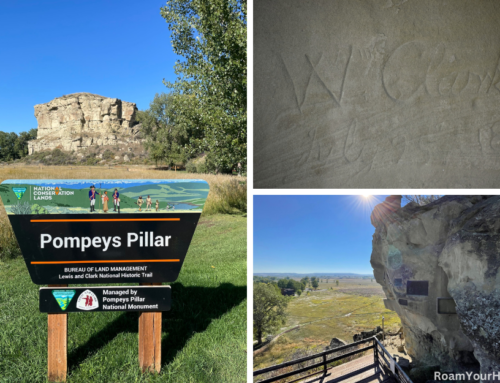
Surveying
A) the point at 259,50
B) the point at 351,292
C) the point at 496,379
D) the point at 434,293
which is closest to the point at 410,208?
the point at 434,293

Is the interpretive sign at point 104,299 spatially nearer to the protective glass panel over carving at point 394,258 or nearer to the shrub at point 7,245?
the protective glass panel over carving at point 394,258

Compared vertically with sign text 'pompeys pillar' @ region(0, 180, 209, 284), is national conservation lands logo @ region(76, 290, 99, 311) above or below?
below

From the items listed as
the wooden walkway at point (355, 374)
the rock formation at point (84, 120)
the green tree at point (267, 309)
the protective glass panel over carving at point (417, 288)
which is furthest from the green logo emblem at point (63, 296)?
the rock formation at point (84, 120)

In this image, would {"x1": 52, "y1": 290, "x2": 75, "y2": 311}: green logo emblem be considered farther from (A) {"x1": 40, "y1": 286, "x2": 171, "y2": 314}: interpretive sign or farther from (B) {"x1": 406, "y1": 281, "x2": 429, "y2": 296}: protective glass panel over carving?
(B) {"x1": 406, "y1": 281, "x2": 429, "y2": 296}: protective glass panel over carving

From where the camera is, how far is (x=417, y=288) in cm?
227

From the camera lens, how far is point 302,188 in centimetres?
148

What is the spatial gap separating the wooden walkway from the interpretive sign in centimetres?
103

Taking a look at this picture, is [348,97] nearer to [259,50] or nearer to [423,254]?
[259,50]

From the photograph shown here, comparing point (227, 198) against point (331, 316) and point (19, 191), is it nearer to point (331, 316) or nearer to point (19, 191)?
point (331, 316)

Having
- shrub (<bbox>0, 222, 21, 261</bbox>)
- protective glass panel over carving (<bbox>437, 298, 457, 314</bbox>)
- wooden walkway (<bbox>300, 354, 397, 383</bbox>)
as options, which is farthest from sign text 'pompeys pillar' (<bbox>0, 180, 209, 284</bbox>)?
shrub (<bbox>0, 222, 21, 261</bbox>)

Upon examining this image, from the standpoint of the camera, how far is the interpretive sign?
1.99 m

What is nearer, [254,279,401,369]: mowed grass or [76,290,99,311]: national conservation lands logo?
[76,290,99,311]: national conservation lands logo

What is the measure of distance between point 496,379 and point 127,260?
215 cm

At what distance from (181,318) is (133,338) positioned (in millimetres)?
535
